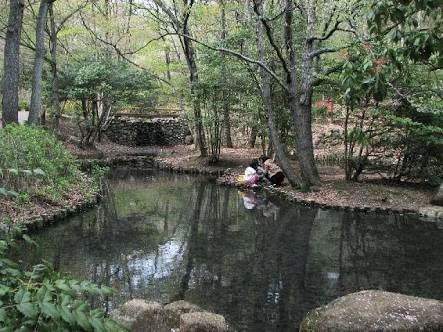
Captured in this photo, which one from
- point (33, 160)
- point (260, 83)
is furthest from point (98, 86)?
point (33, 160)

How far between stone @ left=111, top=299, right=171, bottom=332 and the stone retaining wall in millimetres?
22113

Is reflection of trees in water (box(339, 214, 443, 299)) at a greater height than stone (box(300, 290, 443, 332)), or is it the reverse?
stone (box(300, 290, 443, 332))

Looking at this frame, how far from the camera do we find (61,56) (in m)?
24.3

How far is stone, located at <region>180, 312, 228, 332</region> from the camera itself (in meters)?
4.97

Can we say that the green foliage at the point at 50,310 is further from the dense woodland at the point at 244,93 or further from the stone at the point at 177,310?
the stone at the point at 177,310

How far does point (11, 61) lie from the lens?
44.0 ft

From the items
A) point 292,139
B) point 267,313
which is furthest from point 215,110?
point 267,313

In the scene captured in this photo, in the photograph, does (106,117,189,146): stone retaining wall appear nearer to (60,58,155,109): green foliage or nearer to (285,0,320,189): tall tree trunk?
(60,58,155,109): green foliage

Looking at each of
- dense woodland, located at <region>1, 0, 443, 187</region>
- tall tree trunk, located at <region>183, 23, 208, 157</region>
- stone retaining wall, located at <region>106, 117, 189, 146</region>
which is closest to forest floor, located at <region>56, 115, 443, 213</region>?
dense woodland, located at <region>1, 0, 443, 187</region>

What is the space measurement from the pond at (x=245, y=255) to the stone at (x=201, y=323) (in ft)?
2.02

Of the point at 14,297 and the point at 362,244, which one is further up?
the point at 14,297

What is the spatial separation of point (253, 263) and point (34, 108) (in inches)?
381

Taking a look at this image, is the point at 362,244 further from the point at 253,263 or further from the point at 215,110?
the point at 215,110

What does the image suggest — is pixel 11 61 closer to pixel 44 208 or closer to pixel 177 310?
pixel 44 208
